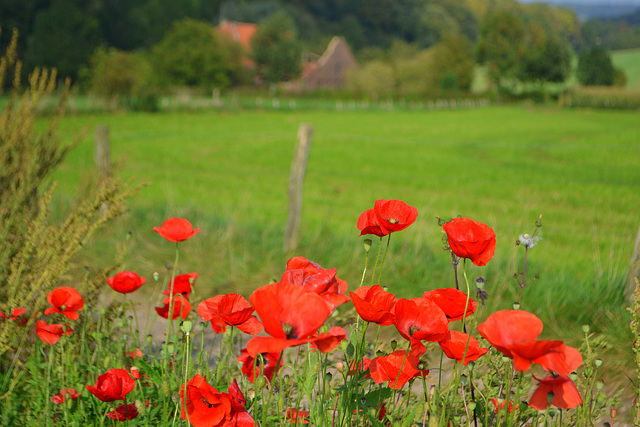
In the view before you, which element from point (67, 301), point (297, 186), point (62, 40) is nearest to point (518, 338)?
point (67, 301)

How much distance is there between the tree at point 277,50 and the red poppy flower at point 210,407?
5737 centimetres

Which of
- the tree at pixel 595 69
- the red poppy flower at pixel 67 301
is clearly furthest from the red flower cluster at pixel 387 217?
the tree at pixel 595 69

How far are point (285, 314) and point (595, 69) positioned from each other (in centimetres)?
6275

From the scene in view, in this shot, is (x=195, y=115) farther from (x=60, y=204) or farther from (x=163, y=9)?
(x=163, y=9)

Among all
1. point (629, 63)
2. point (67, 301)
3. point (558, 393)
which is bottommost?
point (67, 301)

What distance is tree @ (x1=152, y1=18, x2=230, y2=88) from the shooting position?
4338cm

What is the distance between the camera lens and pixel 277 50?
56969 millimetres

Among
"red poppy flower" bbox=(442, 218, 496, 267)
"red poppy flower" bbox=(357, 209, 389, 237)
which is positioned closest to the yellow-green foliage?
"red poppy flower" bbox=(357, 209, 389, 237)

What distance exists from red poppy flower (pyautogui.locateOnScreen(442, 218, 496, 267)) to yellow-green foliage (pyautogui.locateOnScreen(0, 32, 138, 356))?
1483 mm

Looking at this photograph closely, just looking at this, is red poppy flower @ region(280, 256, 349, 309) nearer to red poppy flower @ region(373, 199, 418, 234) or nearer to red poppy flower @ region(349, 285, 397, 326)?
red poppy flower @ region(349, 285, 397, 326)

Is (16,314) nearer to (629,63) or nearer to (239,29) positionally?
(239,29)

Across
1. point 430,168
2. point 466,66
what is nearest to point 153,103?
point 430,168

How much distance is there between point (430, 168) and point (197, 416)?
13114mm

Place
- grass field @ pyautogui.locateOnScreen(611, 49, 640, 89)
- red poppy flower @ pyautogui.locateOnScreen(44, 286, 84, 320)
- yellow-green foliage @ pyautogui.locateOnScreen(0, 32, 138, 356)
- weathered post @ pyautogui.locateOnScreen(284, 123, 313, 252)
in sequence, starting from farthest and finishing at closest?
grass field @ pyautogui.locateOnScreen(611, 49, 640, 89), weathered post @ pyautogui.locateOnScreen(284, 123, 313, 252), yellow-green foliage @ pyautogui.locateOnScreen(0, 32, 138, 356), red poppy flower @ pyautogui.locateOnScreen(44, 286, 84, 320)
